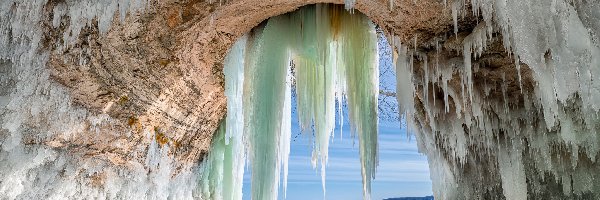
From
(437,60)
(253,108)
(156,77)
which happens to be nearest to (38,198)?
(156,77)

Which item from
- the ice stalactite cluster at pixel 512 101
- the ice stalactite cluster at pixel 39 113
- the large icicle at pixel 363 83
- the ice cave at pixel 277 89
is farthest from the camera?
the large icicle at pixel 363 83

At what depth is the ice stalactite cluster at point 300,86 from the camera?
11.9 feet

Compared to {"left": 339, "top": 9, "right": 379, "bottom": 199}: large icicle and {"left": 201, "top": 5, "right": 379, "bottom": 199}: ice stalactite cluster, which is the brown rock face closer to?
{"left": 201, "top": 5, "right": 379, "bottom": 199}: ice stalactite cluster

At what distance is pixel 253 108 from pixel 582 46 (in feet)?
7.30

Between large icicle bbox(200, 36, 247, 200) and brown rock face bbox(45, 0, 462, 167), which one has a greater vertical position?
brown rock face bbox(45, 0, 462, 167)

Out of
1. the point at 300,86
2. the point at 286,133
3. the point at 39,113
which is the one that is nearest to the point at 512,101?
the point at 300,86

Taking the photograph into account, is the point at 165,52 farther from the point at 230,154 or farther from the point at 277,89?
the point at 230,154

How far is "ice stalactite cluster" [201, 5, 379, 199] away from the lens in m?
3.62

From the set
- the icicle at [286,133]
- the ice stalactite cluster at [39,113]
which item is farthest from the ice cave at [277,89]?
the icicle at [286,133]

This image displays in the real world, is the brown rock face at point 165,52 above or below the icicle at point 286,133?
above

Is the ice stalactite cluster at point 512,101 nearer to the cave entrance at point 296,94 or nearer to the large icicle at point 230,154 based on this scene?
the cave entrance at point 296,94

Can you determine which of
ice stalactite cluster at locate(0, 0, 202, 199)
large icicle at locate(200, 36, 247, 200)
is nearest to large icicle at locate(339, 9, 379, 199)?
large icicle at locate(200, 36, 247, 200)

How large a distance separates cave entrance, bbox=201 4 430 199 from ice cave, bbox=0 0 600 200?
0.04ft

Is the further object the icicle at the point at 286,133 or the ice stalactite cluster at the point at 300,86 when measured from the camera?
the icicle at the point at 286,133
